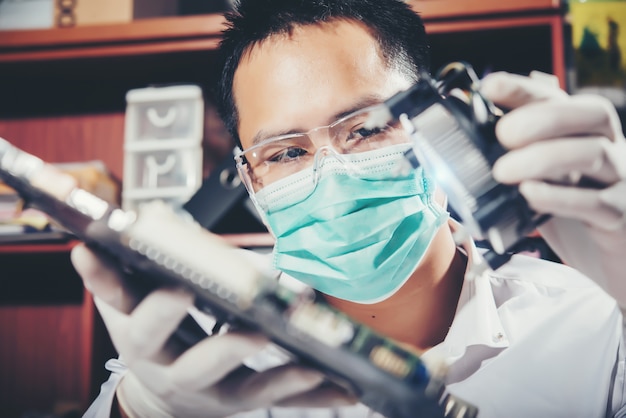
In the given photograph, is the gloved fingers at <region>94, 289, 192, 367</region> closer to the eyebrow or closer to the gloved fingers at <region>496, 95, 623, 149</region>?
the gloved fingers at <region>496, 95, 623, 149</region>

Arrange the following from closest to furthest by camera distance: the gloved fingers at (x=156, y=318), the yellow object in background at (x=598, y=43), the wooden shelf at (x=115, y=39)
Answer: the gloved fingers at (x=156, y=318)
the yellow object in background at (x=598, y=43)
the wooden shelf at (x=115, y=39)

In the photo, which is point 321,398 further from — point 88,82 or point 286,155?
point 88,82

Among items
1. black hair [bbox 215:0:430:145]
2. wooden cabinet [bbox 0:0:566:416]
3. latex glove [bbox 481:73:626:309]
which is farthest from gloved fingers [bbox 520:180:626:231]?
wooden cabinet [bbox 0:0:566:416]

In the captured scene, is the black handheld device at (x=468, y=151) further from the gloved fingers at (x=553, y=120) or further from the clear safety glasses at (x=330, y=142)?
the clear safety glasses at (x=330, y=142)

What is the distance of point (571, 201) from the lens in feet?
1.53

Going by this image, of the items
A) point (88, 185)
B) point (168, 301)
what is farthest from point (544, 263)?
point (88, 185)

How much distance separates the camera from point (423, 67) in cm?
107

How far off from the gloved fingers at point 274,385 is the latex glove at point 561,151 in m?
0.28

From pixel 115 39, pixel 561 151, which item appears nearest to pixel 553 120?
pixel 561 151

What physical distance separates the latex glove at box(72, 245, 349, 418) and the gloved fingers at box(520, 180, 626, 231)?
0.28m

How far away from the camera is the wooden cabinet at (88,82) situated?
1232 millimetres

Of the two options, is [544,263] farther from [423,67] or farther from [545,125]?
[545,125]

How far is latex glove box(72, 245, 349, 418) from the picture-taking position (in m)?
0.46

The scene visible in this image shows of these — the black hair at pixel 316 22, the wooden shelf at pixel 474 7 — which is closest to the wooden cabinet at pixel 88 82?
the wooden shelf at pixel 474 7
